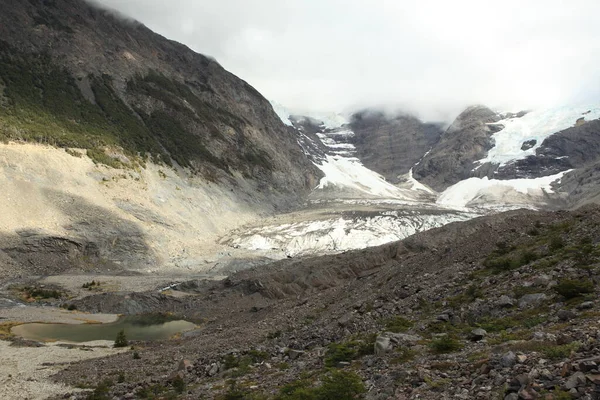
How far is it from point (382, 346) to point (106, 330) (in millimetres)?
41664

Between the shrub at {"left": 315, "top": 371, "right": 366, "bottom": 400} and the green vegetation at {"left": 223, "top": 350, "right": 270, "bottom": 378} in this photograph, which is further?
the green vegetation at {"left": 223, "top": 350, "right": 270, "bottom": 378}

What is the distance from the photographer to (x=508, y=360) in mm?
9227

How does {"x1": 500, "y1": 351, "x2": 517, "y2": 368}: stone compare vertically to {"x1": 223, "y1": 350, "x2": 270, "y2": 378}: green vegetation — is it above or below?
above

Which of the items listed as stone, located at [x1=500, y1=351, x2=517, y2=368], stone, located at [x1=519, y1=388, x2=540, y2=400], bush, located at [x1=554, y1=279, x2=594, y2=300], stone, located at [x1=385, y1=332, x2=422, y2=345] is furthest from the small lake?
stone, located at [x1=519, y1=388, x2=540, y2=400]

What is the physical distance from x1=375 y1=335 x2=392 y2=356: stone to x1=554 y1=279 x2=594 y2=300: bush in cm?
545

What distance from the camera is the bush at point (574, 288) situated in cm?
1410

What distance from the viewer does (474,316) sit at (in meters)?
16.4

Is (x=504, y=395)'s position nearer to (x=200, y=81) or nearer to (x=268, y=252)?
(x=268, y=252)

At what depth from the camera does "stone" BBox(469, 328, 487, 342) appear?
44.1 feet

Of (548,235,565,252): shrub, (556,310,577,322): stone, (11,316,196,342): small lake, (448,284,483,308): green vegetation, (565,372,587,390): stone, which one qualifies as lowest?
(11,316,196,342): small lake

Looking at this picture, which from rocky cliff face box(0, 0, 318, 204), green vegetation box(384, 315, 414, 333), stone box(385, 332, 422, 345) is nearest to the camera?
stone box(385, 332, 422, 345)

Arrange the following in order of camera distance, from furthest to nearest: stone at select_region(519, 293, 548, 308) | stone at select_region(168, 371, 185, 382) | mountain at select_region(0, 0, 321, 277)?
1. mountain at select_region(0, 0, 321, 277)
2. stone at select_region(168, 371, 185, 382)
3. stone at select_region(519, 293, 548, 308)

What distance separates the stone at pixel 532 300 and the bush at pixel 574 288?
2.80ft

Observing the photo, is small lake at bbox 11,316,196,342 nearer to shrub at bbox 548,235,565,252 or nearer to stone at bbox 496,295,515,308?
shrub at bbox 548,235,565,252
